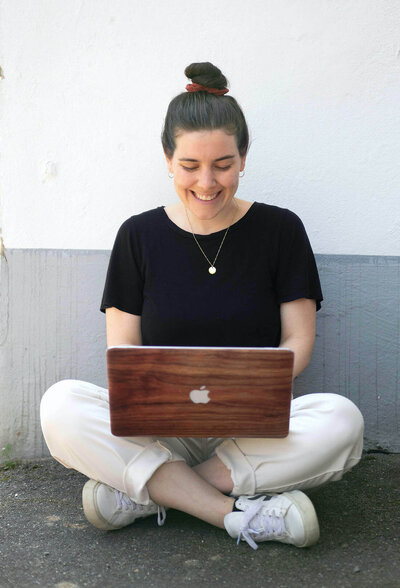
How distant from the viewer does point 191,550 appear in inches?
82.8

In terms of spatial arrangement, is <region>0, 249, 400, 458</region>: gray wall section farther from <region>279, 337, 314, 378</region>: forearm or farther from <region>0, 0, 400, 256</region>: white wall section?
<region>279, 337, 314, 378</region>: forearm

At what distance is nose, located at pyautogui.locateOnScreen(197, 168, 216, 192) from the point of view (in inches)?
90.5

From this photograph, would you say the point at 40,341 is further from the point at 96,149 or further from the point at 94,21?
the point at 94,21

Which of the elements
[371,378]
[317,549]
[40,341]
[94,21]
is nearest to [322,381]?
[371,378]

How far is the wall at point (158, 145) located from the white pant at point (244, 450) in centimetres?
71

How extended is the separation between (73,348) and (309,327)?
1078 millimetres

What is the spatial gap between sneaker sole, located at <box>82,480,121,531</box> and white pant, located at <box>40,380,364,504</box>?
5 centimetres

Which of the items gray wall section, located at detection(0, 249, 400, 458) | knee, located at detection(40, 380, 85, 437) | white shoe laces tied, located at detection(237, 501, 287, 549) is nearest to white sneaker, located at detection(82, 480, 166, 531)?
knee, located at detection(40, 380, 85, 437)

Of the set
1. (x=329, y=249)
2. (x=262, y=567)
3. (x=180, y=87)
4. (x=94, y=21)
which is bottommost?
(x=262, y=567)

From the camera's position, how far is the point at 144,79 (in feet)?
9.47

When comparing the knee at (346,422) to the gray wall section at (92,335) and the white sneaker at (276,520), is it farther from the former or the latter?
the gray wall section at (92,335)

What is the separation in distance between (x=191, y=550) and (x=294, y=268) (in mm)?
1040

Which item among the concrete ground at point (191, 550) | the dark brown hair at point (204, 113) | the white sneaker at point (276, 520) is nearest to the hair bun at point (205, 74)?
the dark brown hair at point (204, 113)

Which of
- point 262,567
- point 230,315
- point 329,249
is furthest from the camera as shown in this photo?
point 329,249
